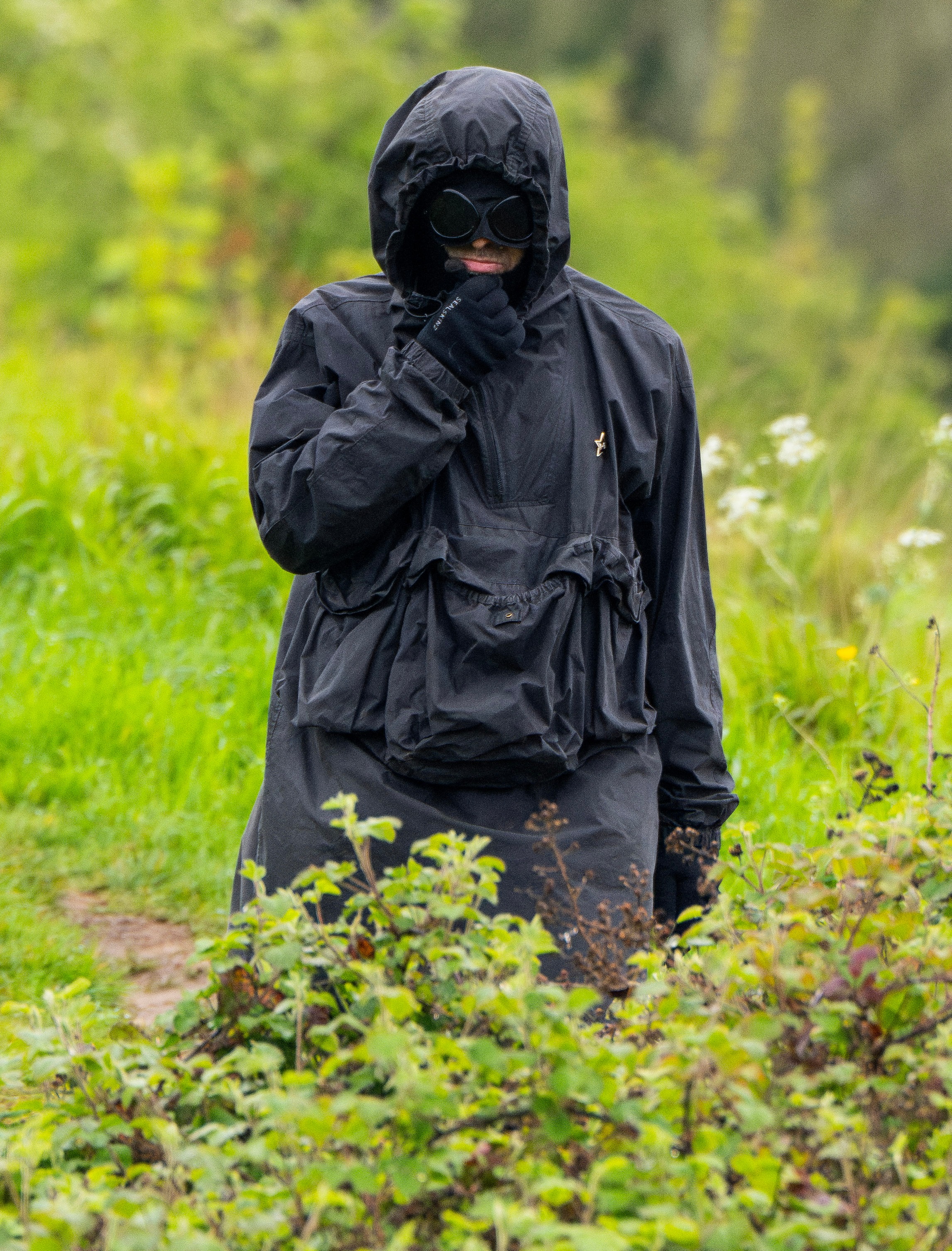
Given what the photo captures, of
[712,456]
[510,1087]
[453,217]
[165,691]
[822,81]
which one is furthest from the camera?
[822,81]

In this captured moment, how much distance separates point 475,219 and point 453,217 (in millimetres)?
39

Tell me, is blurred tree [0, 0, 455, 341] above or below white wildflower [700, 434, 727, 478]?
above

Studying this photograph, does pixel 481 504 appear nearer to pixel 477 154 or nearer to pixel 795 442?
pixel 477 154

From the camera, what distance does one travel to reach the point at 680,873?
9.66ft

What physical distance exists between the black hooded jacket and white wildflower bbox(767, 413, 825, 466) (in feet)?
8.42

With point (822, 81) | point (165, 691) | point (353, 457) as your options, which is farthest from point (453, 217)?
point (822, 81)

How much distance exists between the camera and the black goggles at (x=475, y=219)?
8.27 feet

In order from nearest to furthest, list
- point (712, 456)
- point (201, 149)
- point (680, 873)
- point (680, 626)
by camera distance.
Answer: point (680, 626)
point (680, 873)
point (712, 456)
point (201, 149)

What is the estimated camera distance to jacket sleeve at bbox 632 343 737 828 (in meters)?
2.79

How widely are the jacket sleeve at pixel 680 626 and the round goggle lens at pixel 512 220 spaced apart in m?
0.41

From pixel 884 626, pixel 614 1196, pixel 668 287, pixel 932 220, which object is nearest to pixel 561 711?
pixel 614 1196

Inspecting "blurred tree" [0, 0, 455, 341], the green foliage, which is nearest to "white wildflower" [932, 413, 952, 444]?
the green foliage

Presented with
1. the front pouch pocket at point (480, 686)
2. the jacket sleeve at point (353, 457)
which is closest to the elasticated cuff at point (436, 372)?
the jacket sleeve at point (353, 457)

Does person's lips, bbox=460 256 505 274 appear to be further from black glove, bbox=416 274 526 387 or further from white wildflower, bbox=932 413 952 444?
white wildflower, bbox=932 413 952 444
